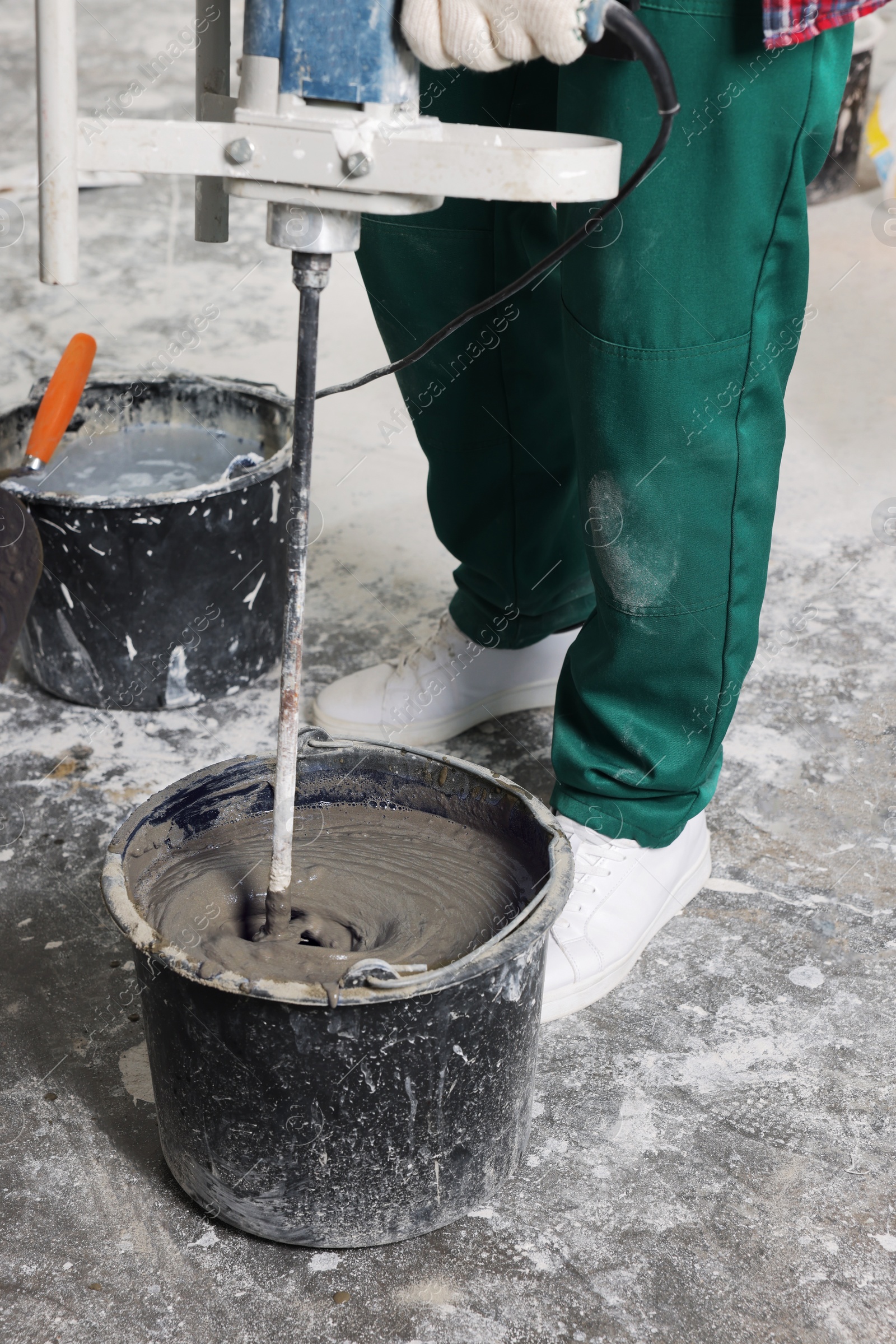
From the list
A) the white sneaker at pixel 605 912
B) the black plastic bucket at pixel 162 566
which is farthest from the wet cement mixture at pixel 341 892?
the black plastic bucket at pixel 162 566

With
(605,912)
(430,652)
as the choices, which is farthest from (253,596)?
(605,912)

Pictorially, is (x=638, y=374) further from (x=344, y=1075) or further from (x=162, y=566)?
(x=162, y=566)

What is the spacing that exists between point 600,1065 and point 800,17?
101 cm

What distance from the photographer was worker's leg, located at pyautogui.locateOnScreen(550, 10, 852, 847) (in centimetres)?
109

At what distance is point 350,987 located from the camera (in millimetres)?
985

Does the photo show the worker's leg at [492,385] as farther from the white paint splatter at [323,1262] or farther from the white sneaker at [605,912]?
the white paint splatter at [323,1262]

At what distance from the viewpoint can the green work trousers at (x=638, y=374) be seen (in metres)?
1.11

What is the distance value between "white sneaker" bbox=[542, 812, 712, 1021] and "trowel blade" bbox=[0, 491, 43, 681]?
65 centimetres

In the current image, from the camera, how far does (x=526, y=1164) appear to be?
1.23 metres

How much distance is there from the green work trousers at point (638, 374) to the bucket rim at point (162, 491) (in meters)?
0.28

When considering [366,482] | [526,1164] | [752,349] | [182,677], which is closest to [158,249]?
[366,482]

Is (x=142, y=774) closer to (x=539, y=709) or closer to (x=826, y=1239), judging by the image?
(x=539, y=709)

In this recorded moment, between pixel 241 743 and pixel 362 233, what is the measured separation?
0.74 meters

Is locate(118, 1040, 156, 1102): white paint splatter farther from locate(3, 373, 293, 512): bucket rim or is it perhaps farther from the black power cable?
the black power cable
